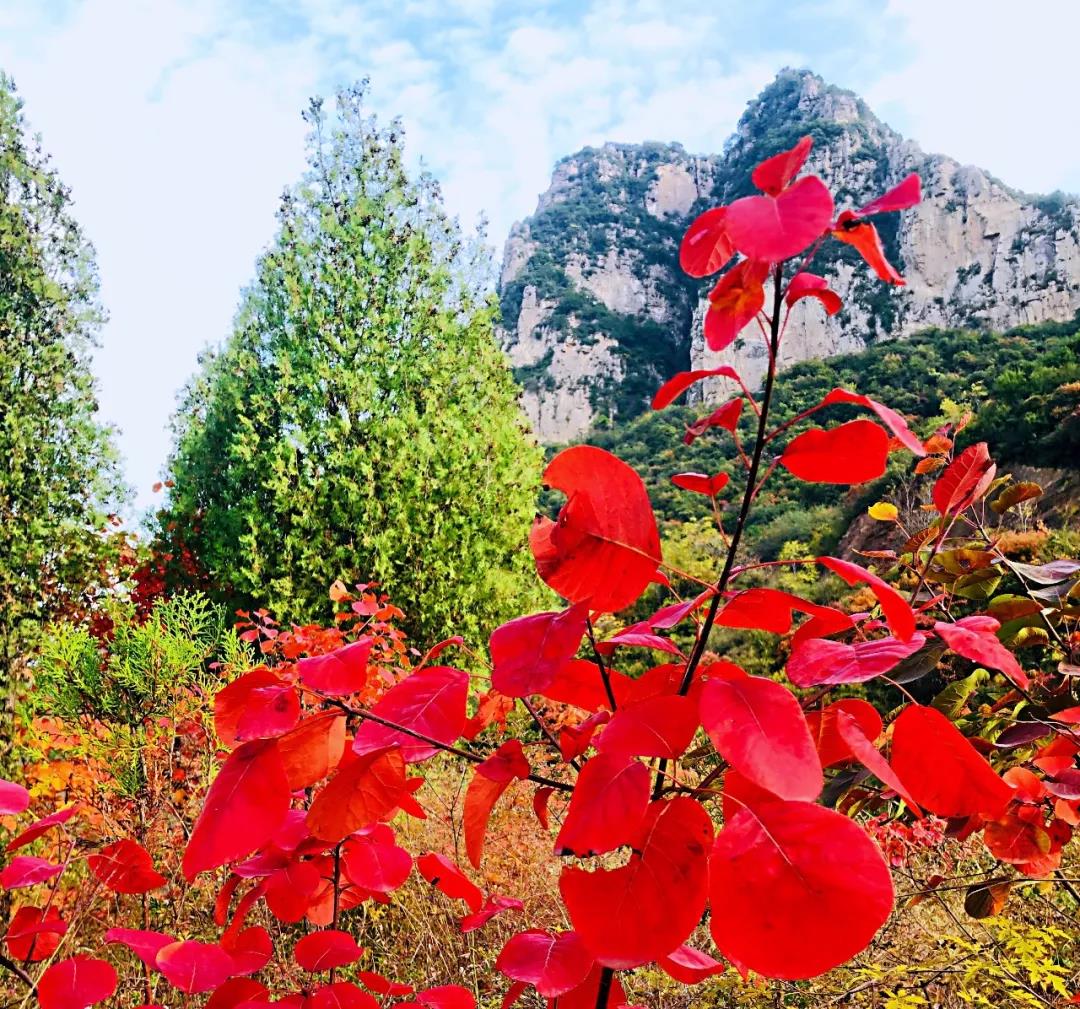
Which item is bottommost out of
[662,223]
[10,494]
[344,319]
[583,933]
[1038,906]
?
[1038,906]

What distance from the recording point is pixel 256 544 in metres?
5.43

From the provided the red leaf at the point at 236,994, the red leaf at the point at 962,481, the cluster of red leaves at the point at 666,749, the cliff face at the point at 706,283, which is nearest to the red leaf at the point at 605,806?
the cluster of red leaves at the point at 666,749

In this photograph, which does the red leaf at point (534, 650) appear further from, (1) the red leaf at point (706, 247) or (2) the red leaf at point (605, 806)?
(1) the red leaf at point (706, 247)

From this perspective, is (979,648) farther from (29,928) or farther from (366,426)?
(366,426)

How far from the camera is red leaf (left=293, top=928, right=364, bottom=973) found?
0.69m

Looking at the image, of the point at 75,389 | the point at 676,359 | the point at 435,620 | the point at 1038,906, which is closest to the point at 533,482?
the point at 435,620

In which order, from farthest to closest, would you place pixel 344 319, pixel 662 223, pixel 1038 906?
pixel 662 223 → pixel 344 319 → pixel 1038 906

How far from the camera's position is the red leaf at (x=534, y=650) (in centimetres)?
41

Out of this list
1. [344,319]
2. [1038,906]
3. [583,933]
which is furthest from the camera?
[344,319]

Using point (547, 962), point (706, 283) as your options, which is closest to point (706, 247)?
point (547, 962)

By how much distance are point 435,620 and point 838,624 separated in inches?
207

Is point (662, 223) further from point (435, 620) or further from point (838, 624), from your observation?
point (838, 624)

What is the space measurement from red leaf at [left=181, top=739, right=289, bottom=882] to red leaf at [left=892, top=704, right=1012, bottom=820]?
15.3 inches

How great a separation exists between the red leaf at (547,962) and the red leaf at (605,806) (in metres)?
0.18
